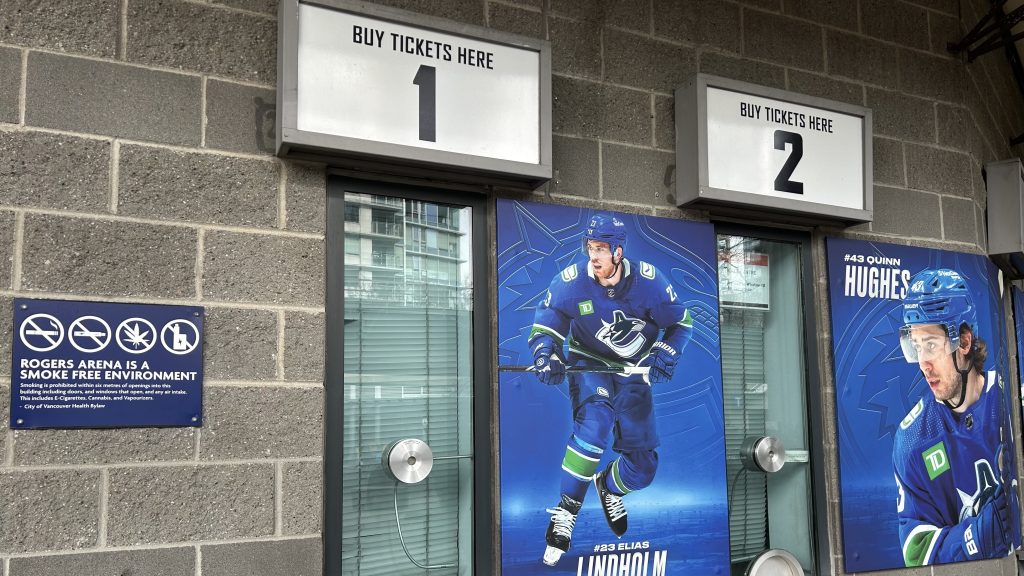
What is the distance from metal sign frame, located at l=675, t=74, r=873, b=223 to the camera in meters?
4.25

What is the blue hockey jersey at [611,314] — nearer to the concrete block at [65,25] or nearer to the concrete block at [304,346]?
the concrete block at [304,346]

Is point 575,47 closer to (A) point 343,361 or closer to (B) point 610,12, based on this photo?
(B) point 610,12

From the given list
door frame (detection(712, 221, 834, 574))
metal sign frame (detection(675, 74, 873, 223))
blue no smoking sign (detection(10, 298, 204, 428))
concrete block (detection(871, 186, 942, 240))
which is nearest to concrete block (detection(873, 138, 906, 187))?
concrete block (detection(871, 186, 942, 240))

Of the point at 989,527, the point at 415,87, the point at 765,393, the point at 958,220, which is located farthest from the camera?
the point at 958,220

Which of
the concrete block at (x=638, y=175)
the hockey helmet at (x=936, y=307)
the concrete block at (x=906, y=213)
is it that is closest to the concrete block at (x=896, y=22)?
the concrete block at (x=906, y=213)

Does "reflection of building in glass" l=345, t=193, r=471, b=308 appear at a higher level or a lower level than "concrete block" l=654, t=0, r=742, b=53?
lower

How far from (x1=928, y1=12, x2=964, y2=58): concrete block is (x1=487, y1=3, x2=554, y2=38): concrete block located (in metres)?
2.52

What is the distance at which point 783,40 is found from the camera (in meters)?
4.78

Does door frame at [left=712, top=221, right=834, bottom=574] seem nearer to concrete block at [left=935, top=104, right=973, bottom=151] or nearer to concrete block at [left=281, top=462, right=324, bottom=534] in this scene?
concrete block at [left=935, top=104, right=973, bottom=151]

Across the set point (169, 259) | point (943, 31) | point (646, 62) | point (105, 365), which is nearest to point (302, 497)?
point (105, 365)

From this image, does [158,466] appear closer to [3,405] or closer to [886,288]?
[3,405]

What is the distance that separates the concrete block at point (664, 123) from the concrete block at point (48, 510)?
270 cm

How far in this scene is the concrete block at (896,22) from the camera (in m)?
5.10

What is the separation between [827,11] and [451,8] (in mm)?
2160
